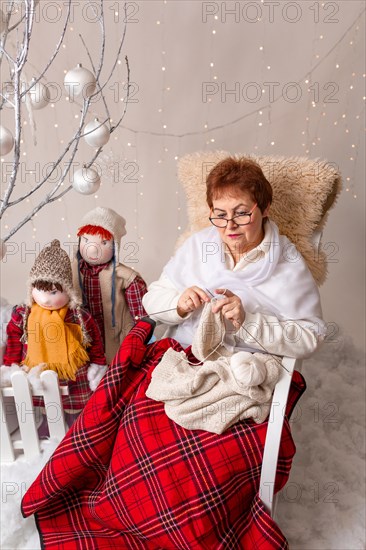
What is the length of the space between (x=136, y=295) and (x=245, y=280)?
1.45 feet

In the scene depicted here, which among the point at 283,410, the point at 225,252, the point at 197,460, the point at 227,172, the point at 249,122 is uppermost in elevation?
the point at 249,122

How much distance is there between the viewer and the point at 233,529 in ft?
5.08

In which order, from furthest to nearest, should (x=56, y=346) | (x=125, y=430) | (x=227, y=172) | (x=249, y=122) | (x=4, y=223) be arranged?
(x=4, y=223) < (x=249, y=122) < (x=56, y=346) < (x=227, y=172) < (x=125, y=430)

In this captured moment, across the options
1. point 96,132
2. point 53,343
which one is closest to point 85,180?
point 96,132

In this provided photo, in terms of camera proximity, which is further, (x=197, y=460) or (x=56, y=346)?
(x=56, y=346)

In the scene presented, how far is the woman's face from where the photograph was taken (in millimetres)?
1727

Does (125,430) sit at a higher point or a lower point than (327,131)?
lower

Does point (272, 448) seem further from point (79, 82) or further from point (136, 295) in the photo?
point (79, 82)

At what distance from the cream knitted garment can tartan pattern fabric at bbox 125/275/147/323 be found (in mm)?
467

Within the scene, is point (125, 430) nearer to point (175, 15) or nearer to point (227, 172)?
point (227, 172)

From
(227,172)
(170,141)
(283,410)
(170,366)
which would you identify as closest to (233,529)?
(283,410)

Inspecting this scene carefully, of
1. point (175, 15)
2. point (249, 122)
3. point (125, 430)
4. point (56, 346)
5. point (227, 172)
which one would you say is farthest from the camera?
point (249, 122)

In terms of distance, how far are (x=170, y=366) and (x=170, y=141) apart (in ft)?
4.48

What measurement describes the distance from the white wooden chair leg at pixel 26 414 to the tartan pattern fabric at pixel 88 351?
56 millimetres
